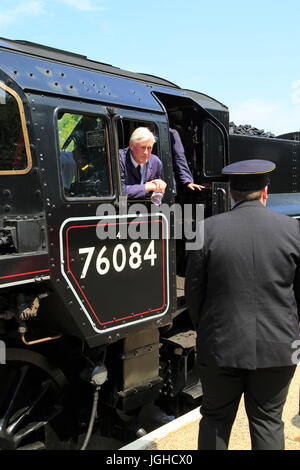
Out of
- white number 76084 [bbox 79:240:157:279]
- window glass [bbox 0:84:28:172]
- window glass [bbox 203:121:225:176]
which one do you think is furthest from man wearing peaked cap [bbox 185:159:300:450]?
window glass [bbox 203:121:225:176]

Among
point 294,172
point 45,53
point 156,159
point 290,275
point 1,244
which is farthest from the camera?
point 294,172

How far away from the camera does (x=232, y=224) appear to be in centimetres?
221

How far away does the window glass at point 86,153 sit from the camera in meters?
3.05

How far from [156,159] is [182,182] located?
2.21 ft

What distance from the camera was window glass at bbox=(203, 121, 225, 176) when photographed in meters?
4.41

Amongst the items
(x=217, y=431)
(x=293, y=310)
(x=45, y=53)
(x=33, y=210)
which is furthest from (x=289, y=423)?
(x=45, y=53)

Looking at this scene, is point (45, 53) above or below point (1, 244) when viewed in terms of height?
above

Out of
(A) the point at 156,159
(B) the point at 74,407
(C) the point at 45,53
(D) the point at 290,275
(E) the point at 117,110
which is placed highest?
(C) the point at 45,53

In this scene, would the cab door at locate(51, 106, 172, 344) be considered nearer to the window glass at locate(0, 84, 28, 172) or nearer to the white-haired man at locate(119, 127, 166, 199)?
Result: the white-haired man at locate(119, 127, 166, 199)

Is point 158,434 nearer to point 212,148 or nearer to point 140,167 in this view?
point 140,167

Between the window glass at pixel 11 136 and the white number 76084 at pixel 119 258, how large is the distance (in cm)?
72

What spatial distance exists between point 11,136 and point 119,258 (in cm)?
116

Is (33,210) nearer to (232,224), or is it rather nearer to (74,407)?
(232,224)

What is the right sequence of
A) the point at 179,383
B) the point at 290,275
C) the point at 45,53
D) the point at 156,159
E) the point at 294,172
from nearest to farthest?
1. the point at 290,275
2. the point at 45,53
3. the point at 156,159
4. the point at 179,383
5. the point at 294,172
